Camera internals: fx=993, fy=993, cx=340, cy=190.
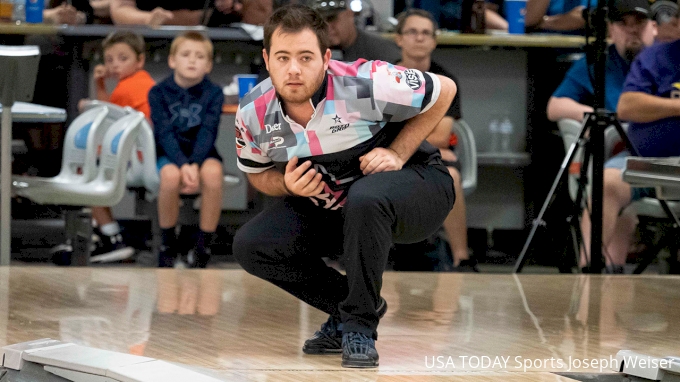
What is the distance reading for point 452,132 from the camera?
4.77 metres

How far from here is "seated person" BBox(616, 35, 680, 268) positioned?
4117 mm

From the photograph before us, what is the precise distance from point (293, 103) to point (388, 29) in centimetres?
321

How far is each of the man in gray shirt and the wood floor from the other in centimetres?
134

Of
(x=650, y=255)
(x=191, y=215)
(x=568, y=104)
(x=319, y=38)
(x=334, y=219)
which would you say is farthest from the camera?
(x=191, y=215)

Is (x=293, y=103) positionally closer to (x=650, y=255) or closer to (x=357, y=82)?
(x=357, y=82)

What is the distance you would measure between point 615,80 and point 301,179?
2.95 metres

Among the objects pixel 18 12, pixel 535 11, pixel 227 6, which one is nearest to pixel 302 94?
pixel 227 6

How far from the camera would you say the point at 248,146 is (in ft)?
7.87

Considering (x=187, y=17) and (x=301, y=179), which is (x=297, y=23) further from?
(x=187, y=17)

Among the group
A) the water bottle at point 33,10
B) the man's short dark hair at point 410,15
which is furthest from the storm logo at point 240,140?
the water bottle at point 33,10

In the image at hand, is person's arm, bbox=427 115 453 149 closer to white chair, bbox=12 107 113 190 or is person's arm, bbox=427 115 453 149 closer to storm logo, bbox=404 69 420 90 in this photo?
white chair, bbox=12 107 113 190

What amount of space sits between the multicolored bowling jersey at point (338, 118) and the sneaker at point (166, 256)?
222 cm

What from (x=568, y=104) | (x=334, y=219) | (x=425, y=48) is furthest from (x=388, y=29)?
(x=334, y=219)

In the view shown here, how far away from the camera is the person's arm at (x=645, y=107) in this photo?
4082 mm
